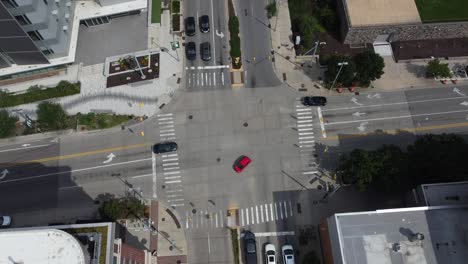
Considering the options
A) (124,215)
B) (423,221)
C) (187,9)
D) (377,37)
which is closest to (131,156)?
(124,215)

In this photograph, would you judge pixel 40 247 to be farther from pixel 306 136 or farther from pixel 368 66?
pixel 368 66

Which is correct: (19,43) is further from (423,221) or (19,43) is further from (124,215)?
(423,221)

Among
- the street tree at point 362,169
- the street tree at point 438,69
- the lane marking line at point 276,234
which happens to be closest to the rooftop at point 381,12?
the street tree at point 438,69

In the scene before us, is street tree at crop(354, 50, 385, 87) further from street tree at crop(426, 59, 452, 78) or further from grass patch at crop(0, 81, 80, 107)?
grass patch at crop(0, 81, 80, 107)

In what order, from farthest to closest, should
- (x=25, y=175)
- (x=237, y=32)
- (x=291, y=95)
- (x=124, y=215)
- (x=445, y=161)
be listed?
(x=237, y=32) → (x=291, y=95) → (x=25, y=175) → (x=124, y=215) → (x=445, y=161)

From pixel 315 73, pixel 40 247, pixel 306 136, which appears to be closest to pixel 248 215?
pixel 306 136

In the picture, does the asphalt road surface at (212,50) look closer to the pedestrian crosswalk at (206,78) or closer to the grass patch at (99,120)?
the pedestrian crosswalk at (206,78)
